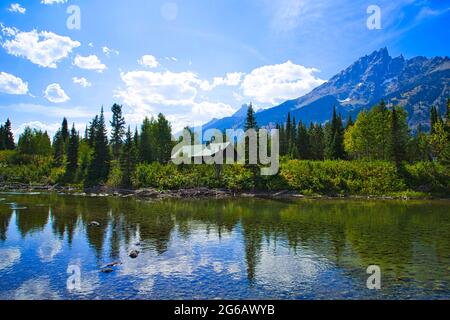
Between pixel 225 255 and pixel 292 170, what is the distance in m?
57.2

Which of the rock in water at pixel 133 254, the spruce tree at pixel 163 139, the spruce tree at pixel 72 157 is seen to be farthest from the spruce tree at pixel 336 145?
the rock in water at pixel 133 254

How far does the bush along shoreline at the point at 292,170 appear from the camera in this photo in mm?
75188

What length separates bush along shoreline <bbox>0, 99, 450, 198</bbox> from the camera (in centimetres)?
7519

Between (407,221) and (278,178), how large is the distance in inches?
1624

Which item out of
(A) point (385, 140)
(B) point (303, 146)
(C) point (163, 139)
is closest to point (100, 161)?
(C) point (163, 139)

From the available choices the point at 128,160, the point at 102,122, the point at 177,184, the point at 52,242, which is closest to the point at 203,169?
the point at 177,184

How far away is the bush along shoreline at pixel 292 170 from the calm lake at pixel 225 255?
94.9 feet

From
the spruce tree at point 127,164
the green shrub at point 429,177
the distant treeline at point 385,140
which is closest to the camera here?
the green shrub at point 429,177

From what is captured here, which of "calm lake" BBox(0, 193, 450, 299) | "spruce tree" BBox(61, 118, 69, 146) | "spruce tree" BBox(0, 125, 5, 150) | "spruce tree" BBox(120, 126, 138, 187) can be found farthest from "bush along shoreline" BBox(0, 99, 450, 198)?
"spruce tree" BBox(0, 125, 5, 150)

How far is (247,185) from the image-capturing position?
263 ft

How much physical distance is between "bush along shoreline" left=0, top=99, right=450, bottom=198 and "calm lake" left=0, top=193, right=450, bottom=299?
28.9m

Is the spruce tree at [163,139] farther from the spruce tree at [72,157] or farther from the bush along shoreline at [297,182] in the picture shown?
the spruce tree at [72,157]

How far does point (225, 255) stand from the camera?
88.2 feet

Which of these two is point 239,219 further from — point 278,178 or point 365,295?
point 278,178
